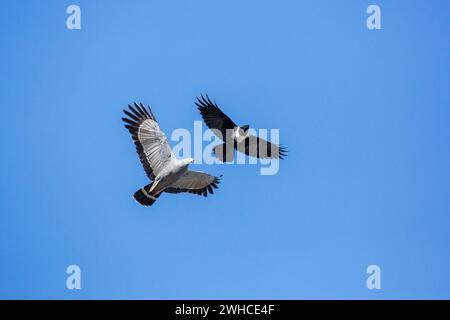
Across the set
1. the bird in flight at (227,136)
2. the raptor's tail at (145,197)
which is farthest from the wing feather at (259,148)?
the raptor's tail at (145,197)

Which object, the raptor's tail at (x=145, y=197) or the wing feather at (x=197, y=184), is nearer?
the raptor's tail at (x=145, y=197)

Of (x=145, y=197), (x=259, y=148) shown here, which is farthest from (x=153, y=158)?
(x=259, y=148)

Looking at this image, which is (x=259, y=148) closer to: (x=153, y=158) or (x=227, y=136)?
(x=227, y=136)

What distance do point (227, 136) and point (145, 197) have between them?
293cm

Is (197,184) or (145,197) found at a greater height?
(197,184)

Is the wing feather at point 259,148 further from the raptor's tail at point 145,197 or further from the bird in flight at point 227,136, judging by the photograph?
the raptor's tail at point 145,197

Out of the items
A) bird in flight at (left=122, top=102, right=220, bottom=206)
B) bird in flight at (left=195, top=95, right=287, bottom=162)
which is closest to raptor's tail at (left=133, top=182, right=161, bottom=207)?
bird in flight at (left=122, top=102, right=220, bottom=206)

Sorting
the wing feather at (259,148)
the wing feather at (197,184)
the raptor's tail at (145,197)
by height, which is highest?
the wing feather at (259,148)

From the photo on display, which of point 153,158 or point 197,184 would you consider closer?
point 153,158

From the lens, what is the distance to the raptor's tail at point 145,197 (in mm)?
20078

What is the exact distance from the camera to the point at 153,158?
65.4ft
